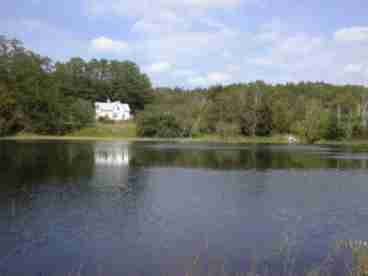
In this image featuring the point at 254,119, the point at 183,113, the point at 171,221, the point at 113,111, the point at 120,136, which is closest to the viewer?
the point at 171,221

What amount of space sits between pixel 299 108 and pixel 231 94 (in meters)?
14.4

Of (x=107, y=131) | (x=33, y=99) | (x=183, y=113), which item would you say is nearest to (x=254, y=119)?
(x=183, y=113)

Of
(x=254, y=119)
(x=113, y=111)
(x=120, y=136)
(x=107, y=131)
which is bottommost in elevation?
(x=120, y=136)

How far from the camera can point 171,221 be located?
46.0ft

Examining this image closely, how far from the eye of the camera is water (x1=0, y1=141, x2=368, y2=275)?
395 inches

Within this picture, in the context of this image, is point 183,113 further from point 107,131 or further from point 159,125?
point 107,131

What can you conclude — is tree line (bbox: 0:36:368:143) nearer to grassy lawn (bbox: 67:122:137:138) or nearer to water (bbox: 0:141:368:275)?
grassy lawn (bbox: 67:122:137:138)

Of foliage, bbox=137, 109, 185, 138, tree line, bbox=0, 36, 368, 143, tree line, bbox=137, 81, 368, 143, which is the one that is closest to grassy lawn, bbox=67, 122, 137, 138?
tree line, bbox=0, 36, 368, 143

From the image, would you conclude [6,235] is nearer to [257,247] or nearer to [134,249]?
[134,249]

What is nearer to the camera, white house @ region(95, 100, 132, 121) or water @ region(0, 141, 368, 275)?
water @ region(0, 141, 368, 275)

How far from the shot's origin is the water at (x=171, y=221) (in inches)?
395

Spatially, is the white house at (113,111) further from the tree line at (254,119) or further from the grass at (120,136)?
the tree line at (254,119)

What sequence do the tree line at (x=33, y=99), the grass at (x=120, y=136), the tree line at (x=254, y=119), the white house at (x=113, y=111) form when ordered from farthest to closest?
the white house at (x=113, y=111)
the tree line at (x=33, y=99)
the tree line at (x=254, y=119)
the grass at (x=120, y=136)

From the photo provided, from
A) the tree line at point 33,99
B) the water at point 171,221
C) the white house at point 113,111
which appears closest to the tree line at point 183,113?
the tree line at point 33,99
